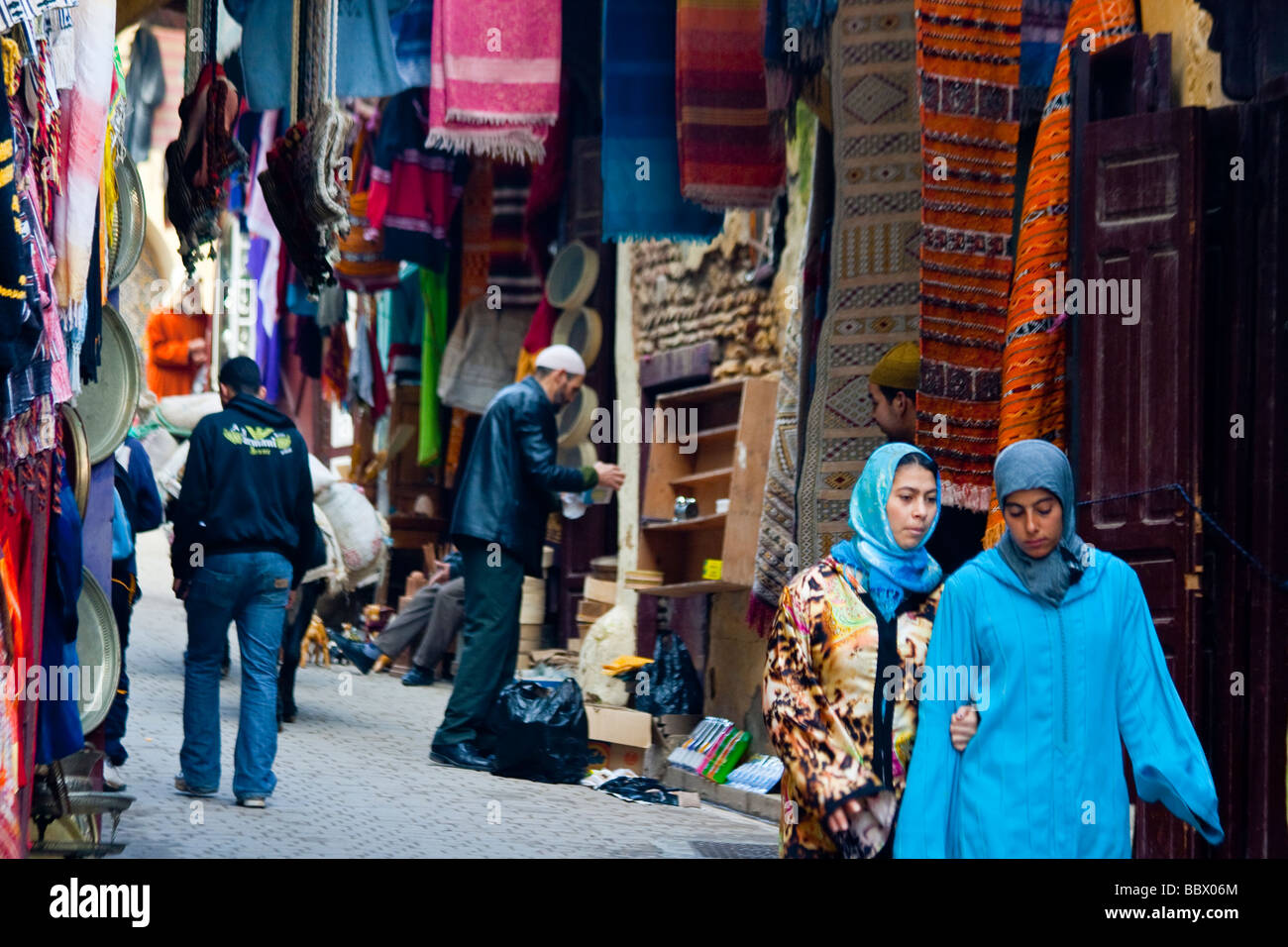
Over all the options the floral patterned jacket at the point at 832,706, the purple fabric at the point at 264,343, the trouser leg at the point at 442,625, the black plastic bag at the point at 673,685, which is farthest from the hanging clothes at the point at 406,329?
the floral patterned jacket at the point at 832,706

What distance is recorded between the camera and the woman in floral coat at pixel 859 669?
4.78 meters

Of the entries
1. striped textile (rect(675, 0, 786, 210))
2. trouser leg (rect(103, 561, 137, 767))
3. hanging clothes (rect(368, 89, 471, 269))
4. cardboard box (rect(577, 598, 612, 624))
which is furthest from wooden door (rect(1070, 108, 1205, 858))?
hanging clothes (rect(368, 89, 471, 269))

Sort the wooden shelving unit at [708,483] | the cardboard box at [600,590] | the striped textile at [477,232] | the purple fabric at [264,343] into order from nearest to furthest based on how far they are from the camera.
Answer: the wooden shelving unit at [708,483]
the cardboard box at [600,590]
the striped textile at [477,232]
the purple fabric at [264,343]

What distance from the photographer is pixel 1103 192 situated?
646 cm

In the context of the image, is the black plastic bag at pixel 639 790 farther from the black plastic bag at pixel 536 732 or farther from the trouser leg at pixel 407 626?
the trouser leg at pixel 407 626

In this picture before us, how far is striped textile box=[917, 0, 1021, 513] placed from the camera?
7.05 metres

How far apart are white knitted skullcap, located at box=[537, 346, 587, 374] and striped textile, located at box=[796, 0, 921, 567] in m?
2.27

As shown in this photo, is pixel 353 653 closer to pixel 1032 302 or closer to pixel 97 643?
pixel 97 643

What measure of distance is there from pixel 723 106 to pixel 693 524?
231 cm

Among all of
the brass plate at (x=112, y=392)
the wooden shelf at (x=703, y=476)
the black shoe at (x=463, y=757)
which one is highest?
the brass plate at (x=112, y=392)

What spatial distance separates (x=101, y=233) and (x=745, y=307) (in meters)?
5.49

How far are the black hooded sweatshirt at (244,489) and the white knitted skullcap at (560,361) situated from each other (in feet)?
5.76

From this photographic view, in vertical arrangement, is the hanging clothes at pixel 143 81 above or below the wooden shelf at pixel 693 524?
above
